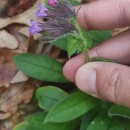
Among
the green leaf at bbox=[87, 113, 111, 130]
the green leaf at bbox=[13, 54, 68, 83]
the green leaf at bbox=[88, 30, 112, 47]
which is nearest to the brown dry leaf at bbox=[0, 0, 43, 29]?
the green leaf at bbox=[13, 54, 68, 83]

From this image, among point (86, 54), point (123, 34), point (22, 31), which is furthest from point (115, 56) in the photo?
point (22, 31)

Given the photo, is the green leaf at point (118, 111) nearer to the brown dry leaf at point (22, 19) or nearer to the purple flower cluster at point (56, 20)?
the purple flower cluster at point (56, 20)

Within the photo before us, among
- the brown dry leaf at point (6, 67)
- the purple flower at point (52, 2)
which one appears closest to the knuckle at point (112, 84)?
the purple flower at point (52, 2)

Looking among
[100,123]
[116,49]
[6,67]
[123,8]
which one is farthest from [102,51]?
[6,67]

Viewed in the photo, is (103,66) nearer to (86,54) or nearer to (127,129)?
(86,54)

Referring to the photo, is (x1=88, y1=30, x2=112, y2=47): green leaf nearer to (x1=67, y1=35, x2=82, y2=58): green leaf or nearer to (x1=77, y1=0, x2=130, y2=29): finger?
(x1=77, y1=0, x2=130, y2=29): finger
